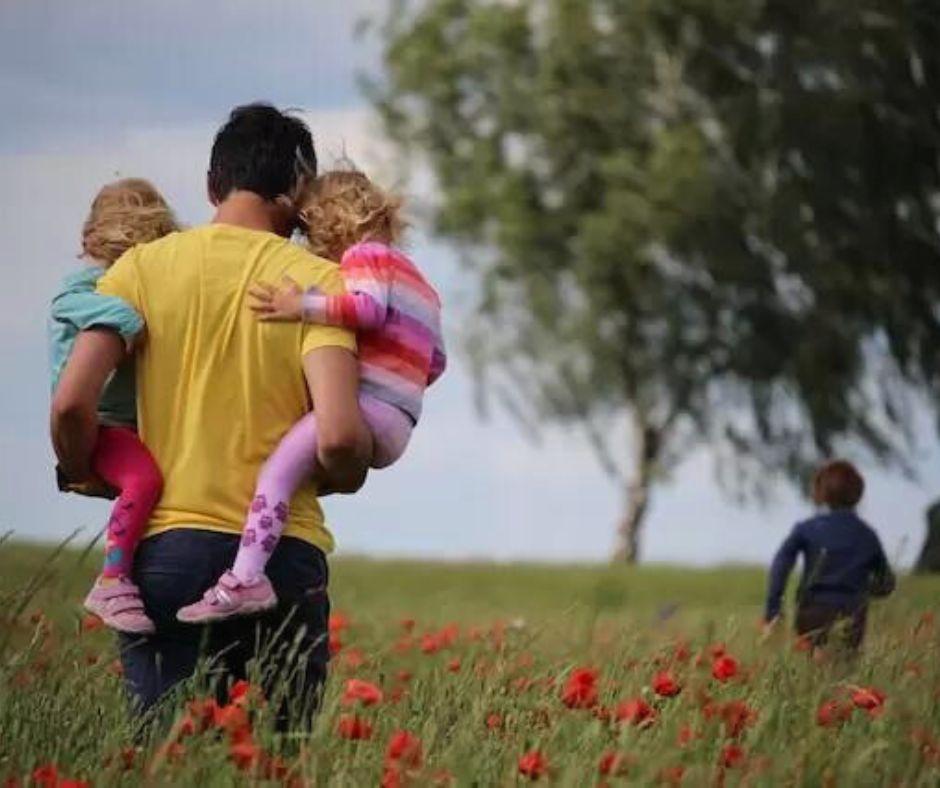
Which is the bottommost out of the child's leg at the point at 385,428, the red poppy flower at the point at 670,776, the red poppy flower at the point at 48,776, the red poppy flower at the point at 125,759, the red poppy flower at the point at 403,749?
Result: the red poppy flower at the point at 48,776

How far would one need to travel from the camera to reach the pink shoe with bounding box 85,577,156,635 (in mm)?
4836

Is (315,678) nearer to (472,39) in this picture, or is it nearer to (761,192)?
(761,192)

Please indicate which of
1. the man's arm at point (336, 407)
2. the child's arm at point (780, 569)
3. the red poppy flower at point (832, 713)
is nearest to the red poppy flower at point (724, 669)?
the red poppy flower at point (832, 713)

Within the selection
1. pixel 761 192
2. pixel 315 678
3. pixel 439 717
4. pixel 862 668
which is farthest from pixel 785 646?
pixel 761 192

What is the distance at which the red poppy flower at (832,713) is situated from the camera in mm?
5145

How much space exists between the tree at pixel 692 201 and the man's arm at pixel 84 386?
21.1m

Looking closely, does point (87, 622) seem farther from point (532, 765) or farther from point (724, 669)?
point (532, 765)

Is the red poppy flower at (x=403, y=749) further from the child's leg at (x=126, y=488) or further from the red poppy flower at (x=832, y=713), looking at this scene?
the red poppy flower at (x=832, y=713)

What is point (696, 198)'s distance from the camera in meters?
26.1

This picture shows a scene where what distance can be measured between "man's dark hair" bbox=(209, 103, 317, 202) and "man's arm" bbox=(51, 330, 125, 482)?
0.50 meters

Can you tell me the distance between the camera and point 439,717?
→ 5.58m

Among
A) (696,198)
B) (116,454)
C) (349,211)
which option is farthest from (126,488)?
(696,198)

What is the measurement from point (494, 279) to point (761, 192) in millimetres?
3998

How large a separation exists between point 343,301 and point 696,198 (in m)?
21.6
